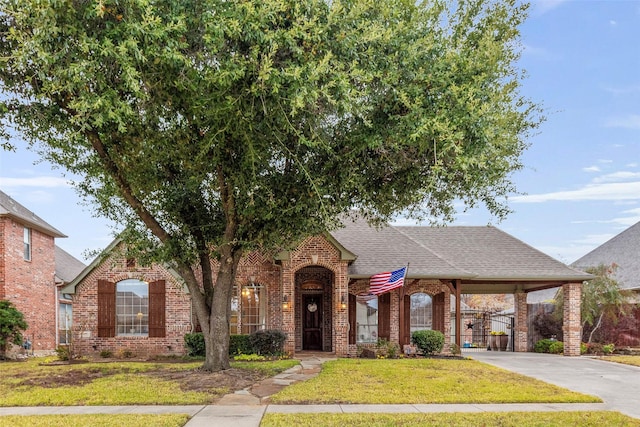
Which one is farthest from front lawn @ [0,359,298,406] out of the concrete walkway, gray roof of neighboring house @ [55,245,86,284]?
gray roof of neighboring house @ [55,245,86,284]

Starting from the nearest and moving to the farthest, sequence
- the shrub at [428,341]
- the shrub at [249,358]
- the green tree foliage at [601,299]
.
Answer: the shrub at [249,358] < the shrub at [428,341] < the green tree foliage at [601,299]

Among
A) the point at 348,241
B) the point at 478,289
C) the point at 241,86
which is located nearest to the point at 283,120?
the point at 241,86

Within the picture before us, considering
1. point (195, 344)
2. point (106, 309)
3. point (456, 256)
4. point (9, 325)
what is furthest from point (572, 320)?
point (9, 325)

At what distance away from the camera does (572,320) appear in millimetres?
18812

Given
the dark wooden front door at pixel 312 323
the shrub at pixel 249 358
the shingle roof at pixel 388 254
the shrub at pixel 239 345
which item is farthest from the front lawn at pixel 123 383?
→ the shingle roof at pixel 388 254

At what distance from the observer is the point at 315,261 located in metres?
17.0

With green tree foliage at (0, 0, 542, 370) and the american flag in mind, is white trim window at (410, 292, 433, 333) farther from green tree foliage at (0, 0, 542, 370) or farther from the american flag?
green tree foliage at (0, 0, 542, 370)

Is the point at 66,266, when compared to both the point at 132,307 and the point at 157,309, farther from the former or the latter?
the point at 157,309

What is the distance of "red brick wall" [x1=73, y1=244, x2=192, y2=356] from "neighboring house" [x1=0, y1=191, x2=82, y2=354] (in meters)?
3.19

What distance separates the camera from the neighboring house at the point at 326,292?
17031 millimetres

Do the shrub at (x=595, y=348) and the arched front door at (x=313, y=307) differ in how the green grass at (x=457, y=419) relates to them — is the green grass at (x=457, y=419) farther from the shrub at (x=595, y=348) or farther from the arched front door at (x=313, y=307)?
the shrub at (x=595, y=348)

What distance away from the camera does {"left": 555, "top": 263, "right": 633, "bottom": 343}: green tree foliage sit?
19.8 metres

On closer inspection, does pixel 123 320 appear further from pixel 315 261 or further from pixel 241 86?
pixel 241 86

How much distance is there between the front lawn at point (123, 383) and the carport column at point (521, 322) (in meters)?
11.4
